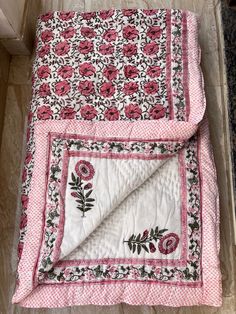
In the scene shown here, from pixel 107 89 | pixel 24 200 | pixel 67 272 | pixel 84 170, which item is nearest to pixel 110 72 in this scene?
pixel 107 89

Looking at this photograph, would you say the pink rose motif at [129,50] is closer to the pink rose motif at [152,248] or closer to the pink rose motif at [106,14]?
the pink rose motif at [106,14]

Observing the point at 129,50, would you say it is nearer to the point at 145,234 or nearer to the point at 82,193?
the point at 82,193

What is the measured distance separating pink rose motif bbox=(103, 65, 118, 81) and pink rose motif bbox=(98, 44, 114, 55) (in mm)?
62

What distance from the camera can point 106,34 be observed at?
1.55 metres

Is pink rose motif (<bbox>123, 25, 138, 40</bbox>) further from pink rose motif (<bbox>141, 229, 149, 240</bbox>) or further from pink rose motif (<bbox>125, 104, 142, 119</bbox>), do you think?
pink rose motif (<bbox>141, 229, 149, 240</bbox>)

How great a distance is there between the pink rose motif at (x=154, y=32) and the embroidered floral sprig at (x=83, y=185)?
1.88ft

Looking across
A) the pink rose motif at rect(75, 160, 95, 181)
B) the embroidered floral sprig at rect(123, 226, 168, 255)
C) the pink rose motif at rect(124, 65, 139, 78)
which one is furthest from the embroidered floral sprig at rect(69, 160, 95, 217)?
the pink rose motif at rect(124, 65, 139, 78)

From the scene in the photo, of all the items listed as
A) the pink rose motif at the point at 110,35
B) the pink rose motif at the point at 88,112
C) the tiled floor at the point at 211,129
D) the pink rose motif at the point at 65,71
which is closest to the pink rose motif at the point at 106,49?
the pink rose motif at the point at 110,35

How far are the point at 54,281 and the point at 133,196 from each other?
36cm

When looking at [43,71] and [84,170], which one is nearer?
[84,170]

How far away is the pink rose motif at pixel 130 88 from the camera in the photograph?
1.45 m

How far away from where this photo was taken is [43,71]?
1511 mm

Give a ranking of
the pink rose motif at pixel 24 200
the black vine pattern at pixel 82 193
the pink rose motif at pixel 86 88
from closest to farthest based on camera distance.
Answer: the black vine pattern at pixel 82 193 < the pink rose motif at pixel 24 200 < the pink rose motif at pixel 86 88

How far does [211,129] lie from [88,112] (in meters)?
0.51
